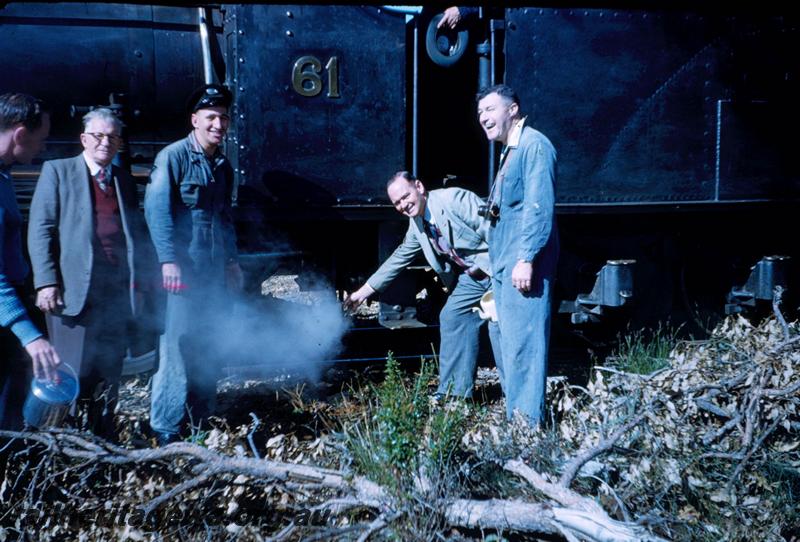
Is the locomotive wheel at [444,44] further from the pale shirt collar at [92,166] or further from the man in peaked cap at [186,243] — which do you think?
the pale shirt collar at [92,166]

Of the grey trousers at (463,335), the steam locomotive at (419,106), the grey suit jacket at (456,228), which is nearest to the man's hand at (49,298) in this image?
the steam locomotive at (419,106)

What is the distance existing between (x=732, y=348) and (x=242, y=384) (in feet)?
11.3

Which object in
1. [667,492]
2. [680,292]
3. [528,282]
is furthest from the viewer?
[680,292]

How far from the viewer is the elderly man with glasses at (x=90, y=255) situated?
3.27m

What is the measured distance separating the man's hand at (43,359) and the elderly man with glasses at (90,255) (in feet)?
1.64

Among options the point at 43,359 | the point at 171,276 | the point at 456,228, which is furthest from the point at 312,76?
the point at 43,359

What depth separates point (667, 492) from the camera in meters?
2.80

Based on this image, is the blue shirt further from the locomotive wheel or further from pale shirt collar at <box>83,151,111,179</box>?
the locomotive wheel

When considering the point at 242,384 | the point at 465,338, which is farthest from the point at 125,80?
the point at 465,338

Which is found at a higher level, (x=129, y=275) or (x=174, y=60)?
(x=174, y=60)

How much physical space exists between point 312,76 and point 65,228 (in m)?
1.74

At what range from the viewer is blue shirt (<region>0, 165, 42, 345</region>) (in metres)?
2.76

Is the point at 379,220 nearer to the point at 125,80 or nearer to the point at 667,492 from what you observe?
the point at 125,80

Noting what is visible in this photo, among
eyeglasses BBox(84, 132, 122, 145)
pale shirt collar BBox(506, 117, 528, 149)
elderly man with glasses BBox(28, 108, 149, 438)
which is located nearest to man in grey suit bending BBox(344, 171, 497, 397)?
pale shirt collar BBox(506, 117, 528, 149)
